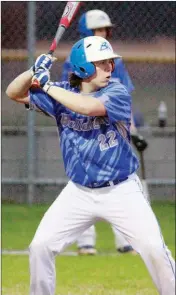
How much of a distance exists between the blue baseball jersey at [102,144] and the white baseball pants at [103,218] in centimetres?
9

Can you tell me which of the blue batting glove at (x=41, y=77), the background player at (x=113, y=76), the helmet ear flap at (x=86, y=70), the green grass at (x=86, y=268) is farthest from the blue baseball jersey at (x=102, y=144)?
the background player at (x=113, y=76)

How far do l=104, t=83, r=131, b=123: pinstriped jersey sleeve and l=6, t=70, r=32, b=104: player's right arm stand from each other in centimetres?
50

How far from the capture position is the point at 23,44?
11953 millimetres

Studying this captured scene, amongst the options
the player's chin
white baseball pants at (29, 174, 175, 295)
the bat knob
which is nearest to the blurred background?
the bat knob

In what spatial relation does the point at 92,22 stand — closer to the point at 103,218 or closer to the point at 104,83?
the point at 104,83

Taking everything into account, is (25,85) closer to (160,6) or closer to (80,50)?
(80,50)

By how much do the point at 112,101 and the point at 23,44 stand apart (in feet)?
19.2

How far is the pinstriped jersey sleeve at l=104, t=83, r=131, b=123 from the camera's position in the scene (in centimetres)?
621

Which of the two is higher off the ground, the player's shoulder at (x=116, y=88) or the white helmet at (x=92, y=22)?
the player's shoulder at (x=116, y=88)

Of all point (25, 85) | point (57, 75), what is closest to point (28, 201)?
point (57, 75)

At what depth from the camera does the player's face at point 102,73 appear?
638 cm

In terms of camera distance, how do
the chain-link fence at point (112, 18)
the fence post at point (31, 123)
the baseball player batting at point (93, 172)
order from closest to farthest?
the baseball player batting at point (93, 172) → the chain-link fence at point (112, 18) → the fence post at point (31, 123)

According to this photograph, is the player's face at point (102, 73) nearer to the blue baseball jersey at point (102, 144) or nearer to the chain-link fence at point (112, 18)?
the blue baseball jersey at point (102, 144)

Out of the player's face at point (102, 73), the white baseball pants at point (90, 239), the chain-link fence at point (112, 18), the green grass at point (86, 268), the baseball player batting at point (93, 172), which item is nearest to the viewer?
the baseball player batting at point (93, 172)
